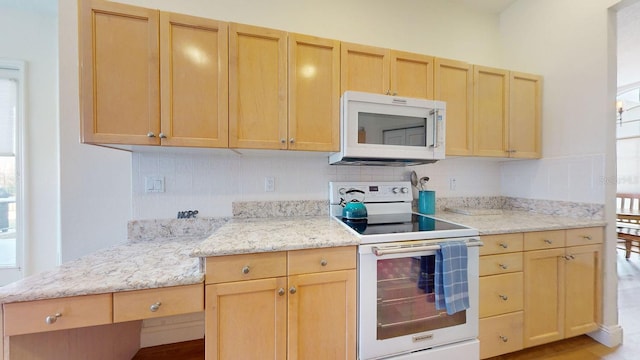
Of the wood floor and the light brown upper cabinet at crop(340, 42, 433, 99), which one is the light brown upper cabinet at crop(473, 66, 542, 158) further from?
the wood floor

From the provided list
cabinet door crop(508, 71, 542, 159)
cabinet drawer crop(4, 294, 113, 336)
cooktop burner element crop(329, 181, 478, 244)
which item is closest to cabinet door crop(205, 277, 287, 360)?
cabinet drawer crop(4, 294, 113, 336)

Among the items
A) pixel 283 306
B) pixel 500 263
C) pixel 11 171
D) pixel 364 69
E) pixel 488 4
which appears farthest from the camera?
pixel 488 4

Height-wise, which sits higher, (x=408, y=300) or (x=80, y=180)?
(x=80, y=180)

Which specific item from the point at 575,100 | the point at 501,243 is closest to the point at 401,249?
the point at 501,243

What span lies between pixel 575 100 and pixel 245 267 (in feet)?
9.23

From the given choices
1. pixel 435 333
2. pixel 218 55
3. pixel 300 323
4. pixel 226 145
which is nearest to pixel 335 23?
pixel 218 55

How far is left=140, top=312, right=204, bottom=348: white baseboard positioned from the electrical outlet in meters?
1.07

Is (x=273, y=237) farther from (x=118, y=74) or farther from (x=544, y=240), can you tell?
(x=544, y=240)

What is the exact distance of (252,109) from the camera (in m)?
1.47

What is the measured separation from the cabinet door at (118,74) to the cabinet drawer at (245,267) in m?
0.80

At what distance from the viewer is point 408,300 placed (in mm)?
1392

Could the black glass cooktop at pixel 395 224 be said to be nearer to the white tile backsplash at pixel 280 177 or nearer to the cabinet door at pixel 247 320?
the white tile backsplash at pixel 280 177

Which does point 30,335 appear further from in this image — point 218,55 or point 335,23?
point 335,23

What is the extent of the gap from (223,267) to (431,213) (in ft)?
5.68
